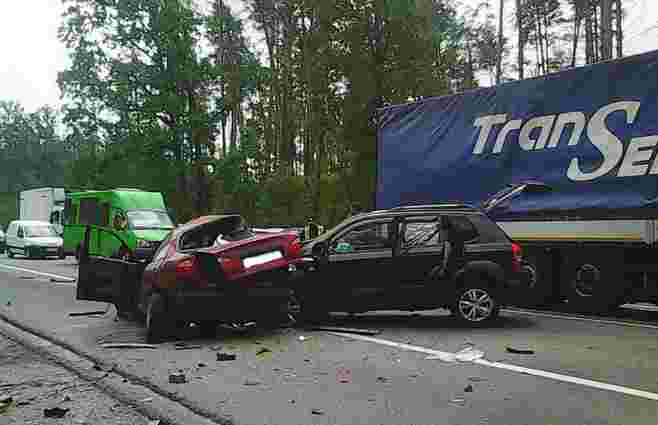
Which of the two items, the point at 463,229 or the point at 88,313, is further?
the point at 88,313

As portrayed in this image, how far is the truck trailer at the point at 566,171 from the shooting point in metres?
9.45

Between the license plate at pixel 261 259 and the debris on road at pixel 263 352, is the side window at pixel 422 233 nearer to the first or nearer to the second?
the license plate at pixel 261 259

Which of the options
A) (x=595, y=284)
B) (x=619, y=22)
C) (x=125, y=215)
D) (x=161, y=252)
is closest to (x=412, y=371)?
(x=161, y=252)

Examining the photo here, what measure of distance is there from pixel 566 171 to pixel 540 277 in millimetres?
1827

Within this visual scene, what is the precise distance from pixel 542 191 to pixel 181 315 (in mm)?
5952

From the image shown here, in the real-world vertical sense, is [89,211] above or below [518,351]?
above

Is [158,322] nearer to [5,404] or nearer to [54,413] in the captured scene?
[5,404]

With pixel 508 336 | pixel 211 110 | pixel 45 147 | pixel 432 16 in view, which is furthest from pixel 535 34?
pixel 45 147

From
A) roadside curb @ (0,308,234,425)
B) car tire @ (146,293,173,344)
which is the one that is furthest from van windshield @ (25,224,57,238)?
car tire @ (146,293,173,344)

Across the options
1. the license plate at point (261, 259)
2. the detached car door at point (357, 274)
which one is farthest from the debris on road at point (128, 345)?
the detached car door at point (357, 274)

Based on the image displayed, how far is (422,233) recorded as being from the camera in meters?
9.19

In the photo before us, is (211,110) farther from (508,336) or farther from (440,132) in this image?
(508,336)

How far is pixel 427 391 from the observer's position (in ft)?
18.2

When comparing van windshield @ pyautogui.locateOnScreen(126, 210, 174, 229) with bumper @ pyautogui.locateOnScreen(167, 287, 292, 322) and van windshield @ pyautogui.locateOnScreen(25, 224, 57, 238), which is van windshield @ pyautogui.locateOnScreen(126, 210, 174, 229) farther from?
bumper @ pyautogui.locateOnScreen(167, 287, 292, 322)
